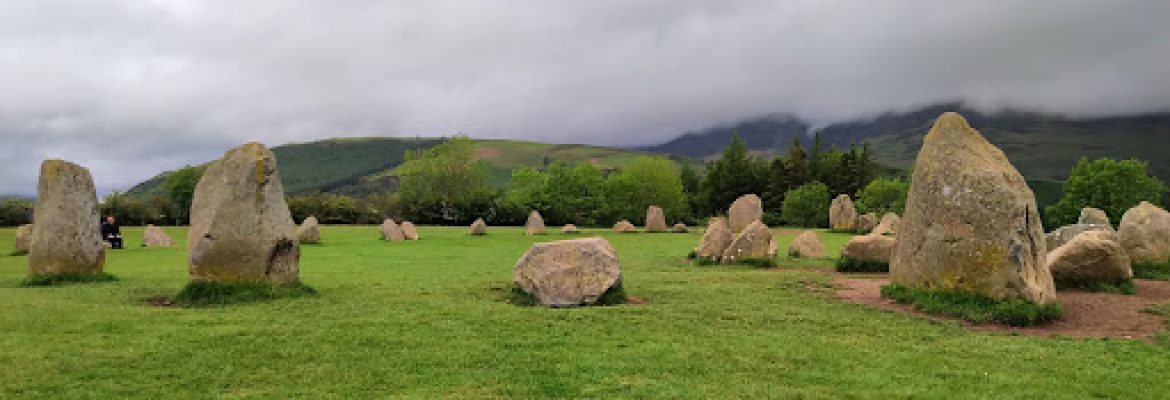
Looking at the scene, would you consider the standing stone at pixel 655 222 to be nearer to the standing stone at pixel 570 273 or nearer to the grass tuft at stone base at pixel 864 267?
the grass tuft at stone base at pixel 864 267

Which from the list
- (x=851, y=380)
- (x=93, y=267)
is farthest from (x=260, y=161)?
(x=851, y=380)

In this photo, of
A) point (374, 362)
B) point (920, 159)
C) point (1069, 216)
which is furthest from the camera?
point (1069, 216)

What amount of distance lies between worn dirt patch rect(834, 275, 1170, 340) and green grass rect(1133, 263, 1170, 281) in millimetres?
1167

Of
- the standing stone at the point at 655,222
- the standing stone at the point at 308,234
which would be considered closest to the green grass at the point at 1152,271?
the standing stone at the point at 655,222

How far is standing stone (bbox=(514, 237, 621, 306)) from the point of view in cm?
1310

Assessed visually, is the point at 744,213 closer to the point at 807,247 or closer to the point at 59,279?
the point at 807,247

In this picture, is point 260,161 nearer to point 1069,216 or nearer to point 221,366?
point 221,366

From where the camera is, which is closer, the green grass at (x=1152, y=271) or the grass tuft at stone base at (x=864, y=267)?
the green grass at (x=1152, y=271)

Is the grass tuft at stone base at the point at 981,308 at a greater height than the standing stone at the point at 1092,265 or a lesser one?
lesser

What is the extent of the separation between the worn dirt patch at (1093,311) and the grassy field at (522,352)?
66 cm

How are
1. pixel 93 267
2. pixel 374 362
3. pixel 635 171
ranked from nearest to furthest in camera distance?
1. pixel 374 362
2. pixel 93 267
3. pixel 635 171

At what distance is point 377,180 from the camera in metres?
193

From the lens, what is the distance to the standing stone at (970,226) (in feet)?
40.8

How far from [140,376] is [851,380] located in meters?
7.97
